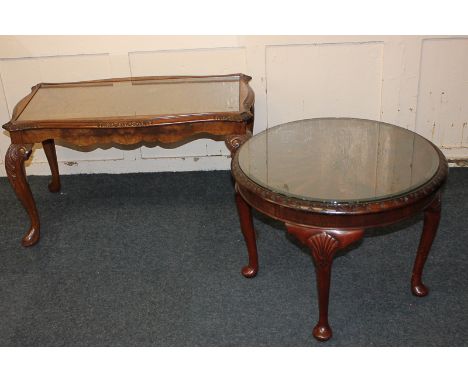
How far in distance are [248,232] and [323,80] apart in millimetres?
1288

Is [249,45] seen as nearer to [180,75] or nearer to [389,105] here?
[180,75]

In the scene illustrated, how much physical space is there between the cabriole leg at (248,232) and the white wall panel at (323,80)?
Result: 1149 millimetres

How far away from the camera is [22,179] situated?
314 cm

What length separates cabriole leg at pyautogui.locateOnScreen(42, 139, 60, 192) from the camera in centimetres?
369

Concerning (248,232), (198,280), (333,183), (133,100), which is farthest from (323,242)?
(133,100)

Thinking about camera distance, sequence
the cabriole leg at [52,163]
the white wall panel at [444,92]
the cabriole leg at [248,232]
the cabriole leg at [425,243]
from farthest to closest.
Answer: the cabriole leg at [52,163]
the white wall panel at [444,92]
the cabriole leg at [248,232]
the cabriole leg at [425,243]

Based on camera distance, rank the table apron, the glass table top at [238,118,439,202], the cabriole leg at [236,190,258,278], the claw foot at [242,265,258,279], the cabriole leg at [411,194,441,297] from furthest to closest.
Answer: the claw foot at [242,265,258,279] < the cabriole leg at [236,190,258,278] < the cabriole leg at [411,194,441,297] < the glass table top at [238,118,439,202] < the table apron

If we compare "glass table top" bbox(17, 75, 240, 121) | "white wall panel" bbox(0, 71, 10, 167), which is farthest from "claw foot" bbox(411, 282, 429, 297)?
"white wall panel" bbox(0, 71, 10, 167)

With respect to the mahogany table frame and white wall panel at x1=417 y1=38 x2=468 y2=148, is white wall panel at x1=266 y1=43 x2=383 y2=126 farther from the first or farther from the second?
the mahogany table frame

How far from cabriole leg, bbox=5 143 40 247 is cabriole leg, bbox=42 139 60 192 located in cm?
51

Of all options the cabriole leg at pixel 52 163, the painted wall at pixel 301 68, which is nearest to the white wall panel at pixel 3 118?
the painted wall at pixel 301 68

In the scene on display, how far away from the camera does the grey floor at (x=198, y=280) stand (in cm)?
261

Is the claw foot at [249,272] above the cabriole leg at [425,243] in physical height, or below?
below

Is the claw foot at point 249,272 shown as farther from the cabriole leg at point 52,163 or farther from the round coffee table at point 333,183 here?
the cabriole leg at point 52,163
